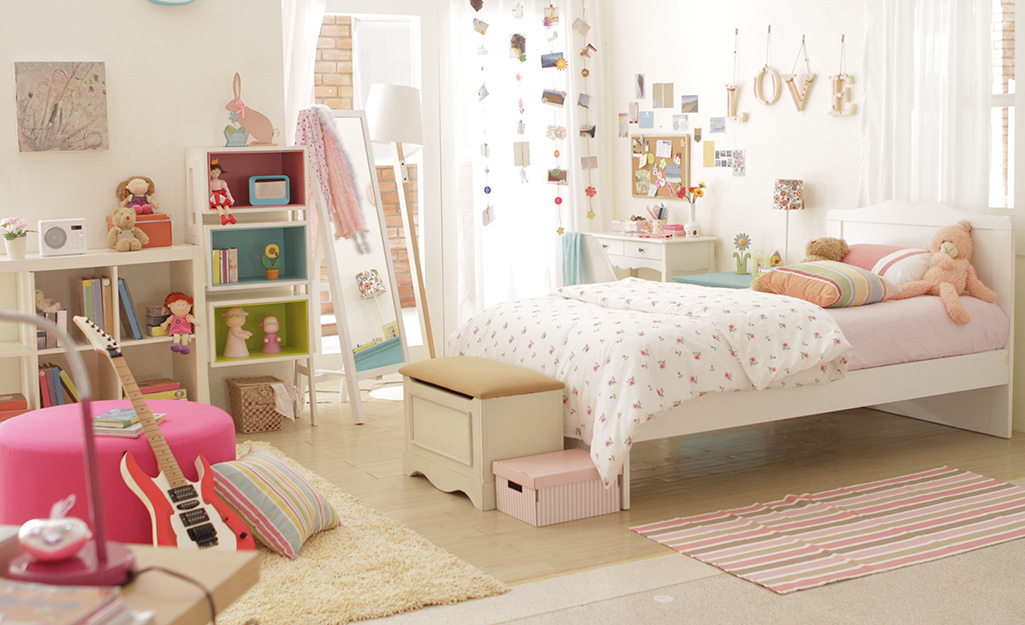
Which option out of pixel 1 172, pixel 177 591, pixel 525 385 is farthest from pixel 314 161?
pixel 177 591

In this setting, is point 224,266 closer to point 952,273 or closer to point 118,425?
point 118,425

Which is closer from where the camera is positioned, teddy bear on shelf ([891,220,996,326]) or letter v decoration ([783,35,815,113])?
teddy bear on shelf ([891,220,996,326])

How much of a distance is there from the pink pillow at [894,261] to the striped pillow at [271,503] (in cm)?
257

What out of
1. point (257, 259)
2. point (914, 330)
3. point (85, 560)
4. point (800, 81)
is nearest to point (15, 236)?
point (257, 259)

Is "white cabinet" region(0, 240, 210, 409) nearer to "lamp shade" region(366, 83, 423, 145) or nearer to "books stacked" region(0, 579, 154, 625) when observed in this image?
"lamp shade" region(366, 83, 423, 145)

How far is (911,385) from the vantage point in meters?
4.03

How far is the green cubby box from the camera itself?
15.2 feet

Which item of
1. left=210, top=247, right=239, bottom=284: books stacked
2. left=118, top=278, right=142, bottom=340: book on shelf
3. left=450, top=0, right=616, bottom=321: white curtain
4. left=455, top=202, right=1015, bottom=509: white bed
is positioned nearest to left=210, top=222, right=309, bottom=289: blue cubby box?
left=210, top=247, right=239, bottom=284: books stacked

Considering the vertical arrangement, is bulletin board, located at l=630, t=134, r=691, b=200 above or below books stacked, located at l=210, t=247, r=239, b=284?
above

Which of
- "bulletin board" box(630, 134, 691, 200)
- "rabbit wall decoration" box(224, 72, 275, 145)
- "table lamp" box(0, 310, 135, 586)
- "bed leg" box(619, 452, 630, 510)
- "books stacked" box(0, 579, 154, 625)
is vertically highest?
"rabbit wall decoration" box(224, 72, 275, 145)

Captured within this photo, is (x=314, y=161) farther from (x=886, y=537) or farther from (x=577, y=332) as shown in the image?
(x=886, y=537)

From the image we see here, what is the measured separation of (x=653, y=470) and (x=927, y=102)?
80.6 inches

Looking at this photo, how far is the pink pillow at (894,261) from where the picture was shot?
4281 millimetres

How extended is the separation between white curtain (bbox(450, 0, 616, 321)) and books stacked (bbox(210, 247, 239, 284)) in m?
1.79
